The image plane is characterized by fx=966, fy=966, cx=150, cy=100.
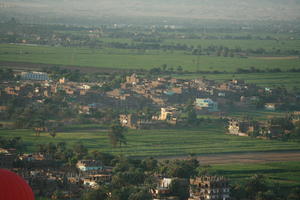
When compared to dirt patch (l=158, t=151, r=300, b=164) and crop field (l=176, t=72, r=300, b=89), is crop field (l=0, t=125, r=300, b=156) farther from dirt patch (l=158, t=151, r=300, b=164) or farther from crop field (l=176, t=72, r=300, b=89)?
crop field (l=176, t=72, r=300, b=89)

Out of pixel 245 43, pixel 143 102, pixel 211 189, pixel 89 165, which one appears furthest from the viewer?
pixel 245 43

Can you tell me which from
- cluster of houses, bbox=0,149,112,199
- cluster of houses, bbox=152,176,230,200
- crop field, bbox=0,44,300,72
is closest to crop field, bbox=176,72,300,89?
crop field, bbox=0,44,300,72

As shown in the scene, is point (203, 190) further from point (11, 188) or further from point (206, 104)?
point (206, 104)

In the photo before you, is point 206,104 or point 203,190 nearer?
point 203,190

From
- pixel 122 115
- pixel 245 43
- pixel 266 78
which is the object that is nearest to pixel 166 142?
pixel 122 115

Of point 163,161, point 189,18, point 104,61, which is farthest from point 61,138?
point 189,18

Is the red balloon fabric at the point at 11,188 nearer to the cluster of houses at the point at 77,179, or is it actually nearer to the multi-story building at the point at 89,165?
the cluster of houses at the point at 77,179

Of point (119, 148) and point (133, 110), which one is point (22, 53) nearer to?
point (133, 110)
